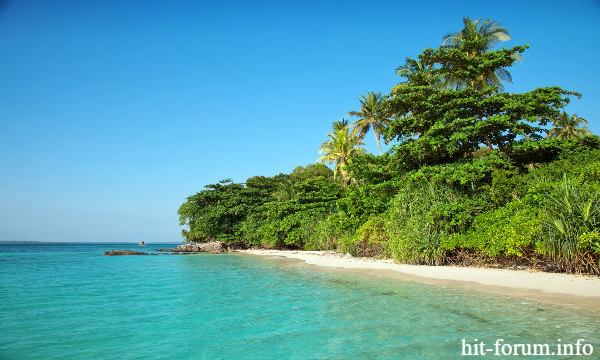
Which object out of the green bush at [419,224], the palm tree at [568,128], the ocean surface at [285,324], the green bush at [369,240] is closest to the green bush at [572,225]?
the ocean surface at [285,324]

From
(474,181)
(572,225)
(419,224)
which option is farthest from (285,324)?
(474,181)

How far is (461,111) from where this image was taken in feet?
50.1

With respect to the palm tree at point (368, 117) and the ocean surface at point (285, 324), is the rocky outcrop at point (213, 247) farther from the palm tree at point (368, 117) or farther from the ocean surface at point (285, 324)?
the ocean surface at point (285, 324)

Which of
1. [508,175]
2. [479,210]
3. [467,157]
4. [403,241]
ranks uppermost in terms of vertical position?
[467,157]

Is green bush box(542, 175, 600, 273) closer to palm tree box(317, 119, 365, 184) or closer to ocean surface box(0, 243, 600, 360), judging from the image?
ocean surface box(0, 243, 600, 360)

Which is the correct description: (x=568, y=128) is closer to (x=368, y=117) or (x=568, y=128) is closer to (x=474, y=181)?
(x=368, y=117)

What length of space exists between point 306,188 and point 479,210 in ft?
71.6

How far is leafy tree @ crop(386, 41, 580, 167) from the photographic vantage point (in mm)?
14320

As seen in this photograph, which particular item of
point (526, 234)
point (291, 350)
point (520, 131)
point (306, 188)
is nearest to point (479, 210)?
point (526, 234)

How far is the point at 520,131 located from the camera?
14352 millimetres

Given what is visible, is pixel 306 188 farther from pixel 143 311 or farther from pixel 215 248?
pixel 143 311

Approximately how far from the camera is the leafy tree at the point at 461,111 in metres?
14.3

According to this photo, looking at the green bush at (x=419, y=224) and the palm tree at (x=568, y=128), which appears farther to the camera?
the palm tree at (x=568, y=128)

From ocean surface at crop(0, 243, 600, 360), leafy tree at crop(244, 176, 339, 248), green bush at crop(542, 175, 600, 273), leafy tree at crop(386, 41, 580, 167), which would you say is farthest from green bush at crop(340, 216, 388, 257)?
leafy tree at crop(244, 176, 339, 248)
